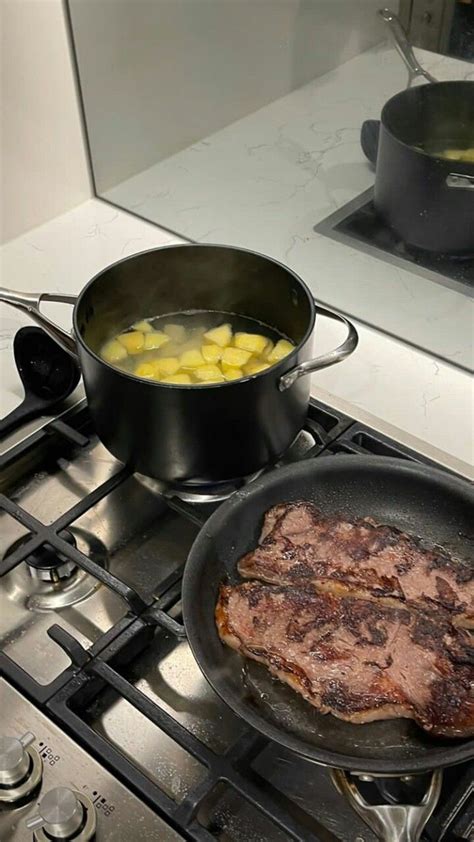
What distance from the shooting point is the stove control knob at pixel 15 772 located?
2.16 ft

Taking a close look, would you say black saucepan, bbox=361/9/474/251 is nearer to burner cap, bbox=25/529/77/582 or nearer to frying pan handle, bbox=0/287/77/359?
frying pan handle, bbox=0/287/77/359

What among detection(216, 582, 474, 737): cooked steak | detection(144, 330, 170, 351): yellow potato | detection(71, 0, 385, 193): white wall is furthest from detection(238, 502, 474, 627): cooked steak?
detection(71, 0, 385, 193): white wall

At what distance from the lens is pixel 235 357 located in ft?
3.18

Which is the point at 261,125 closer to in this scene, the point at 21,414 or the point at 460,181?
the point at 460,181

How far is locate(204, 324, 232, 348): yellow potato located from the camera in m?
1.00

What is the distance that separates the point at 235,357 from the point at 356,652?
37 cm

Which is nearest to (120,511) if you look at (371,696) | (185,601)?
(185,601)

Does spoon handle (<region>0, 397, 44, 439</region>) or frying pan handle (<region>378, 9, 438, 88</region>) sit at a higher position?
frying pan handle (<region>378, 9, 438, 88</region>)

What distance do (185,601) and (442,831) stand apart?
25cm

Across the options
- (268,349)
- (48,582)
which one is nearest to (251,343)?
(268,349)

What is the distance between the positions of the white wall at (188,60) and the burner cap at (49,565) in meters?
0.61

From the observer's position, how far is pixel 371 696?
69 centimetres

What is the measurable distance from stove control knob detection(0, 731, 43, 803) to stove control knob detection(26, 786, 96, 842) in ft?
0.09

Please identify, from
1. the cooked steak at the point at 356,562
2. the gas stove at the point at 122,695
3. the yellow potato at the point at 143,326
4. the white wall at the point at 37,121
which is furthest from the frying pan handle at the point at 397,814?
the white wall at the point at 37,121
